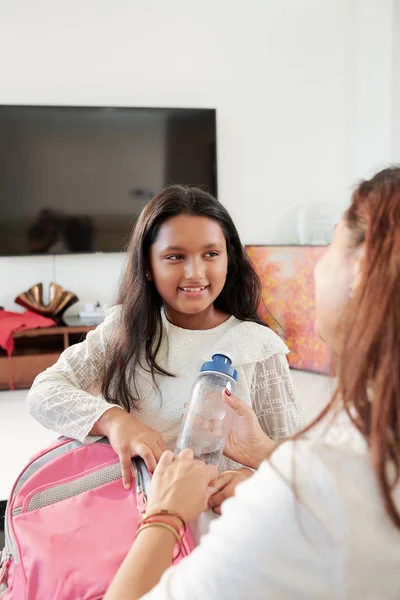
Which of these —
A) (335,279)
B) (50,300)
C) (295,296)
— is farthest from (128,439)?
(50,300)

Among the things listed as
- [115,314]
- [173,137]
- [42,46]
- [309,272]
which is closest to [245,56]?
[173,137]

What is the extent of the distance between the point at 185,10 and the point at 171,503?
11.4ft

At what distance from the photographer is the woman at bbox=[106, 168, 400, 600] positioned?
18.3 inches

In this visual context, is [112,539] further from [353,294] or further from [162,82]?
[162,82]

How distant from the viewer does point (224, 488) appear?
2.81ft

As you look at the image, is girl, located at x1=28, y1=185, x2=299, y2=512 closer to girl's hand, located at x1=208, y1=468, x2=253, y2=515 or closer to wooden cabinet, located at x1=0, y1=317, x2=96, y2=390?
girl's hand, located at x1=208, y1=468, x2=253, y2=515

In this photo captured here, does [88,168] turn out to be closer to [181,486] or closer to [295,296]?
[295,296]

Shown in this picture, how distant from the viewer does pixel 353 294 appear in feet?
1.85

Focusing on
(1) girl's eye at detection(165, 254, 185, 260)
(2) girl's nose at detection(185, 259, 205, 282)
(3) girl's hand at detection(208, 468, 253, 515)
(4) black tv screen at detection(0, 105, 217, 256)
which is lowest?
(3) girl's hand at detection(208, 468, 253, 515)

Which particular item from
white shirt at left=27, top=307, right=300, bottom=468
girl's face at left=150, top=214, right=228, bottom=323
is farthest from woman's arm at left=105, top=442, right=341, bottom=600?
girl's face at left=150, top=214, right=228, bottom=323

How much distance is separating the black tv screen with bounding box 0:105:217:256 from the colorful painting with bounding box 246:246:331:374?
66 centimetres

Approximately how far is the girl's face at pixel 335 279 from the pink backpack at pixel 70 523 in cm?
35

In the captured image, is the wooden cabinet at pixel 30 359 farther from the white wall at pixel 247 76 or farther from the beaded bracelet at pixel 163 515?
the beaded bracelet at pixel 163 515

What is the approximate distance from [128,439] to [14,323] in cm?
243
